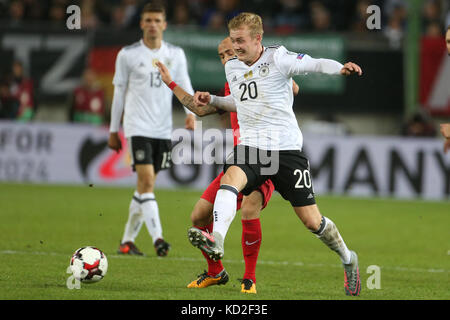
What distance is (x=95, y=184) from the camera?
17.1m

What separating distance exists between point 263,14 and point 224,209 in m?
14.4

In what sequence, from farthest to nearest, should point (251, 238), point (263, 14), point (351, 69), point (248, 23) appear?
1. point (263, 14)
2. point (251, 238)
3. point (248, 23)
4. point (351, 69)

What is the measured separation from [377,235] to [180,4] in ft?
32.0

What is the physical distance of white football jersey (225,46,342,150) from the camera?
6.85 metres

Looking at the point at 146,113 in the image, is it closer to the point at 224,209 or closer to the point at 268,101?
the point at 268,101

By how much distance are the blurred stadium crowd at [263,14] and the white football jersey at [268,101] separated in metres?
12.5

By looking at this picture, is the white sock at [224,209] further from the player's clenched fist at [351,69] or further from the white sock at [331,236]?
the player's clenched fist at [351,69]

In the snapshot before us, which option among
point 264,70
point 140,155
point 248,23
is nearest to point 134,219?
point 140,155

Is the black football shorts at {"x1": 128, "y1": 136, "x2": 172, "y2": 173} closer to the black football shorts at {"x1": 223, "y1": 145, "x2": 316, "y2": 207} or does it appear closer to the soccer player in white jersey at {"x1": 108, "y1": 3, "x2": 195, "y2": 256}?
the soccer player in white jersey at {"x1": 108, "y1": 3, "x2": 195, "y2": 256}

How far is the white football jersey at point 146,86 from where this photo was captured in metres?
9.46

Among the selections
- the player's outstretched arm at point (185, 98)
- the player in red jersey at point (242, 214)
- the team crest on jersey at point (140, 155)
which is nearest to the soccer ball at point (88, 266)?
the player in red jersey at point (242, 214)

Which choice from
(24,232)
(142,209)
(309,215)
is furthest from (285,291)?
(24,232)

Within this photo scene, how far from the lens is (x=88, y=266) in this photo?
6.86m
